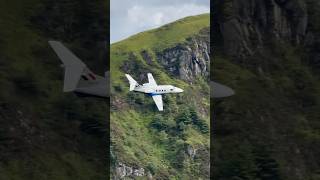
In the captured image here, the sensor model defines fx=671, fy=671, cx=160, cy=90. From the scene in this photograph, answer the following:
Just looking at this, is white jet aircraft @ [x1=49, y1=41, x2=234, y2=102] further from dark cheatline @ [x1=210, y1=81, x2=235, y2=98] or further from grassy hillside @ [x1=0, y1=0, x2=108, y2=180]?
dark cheatline @ [x1=210, y1=81, x2=235, y2=98]

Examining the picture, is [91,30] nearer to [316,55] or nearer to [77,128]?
[77,128]

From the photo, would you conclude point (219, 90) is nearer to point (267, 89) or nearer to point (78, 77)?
point (267, 89)

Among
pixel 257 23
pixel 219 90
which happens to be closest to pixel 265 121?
pixel 219 90

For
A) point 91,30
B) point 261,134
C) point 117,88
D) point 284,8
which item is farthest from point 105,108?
point 117,88

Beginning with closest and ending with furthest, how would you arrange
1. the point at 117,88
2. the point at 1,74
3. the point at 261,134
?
the point at 261,134, the point at 1,74, the point at 117,88

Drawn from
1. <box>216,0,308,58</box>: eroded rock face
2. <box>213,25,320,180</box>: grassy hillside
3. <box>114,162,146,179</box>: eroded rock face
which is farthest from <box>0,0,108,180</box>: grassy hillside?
<box>114,162,146,179</box>: eroded rock face

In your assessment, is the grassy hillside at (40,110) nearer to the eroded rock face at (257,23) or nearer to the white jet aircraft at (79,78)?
the white jet aircraft at (79,78)
